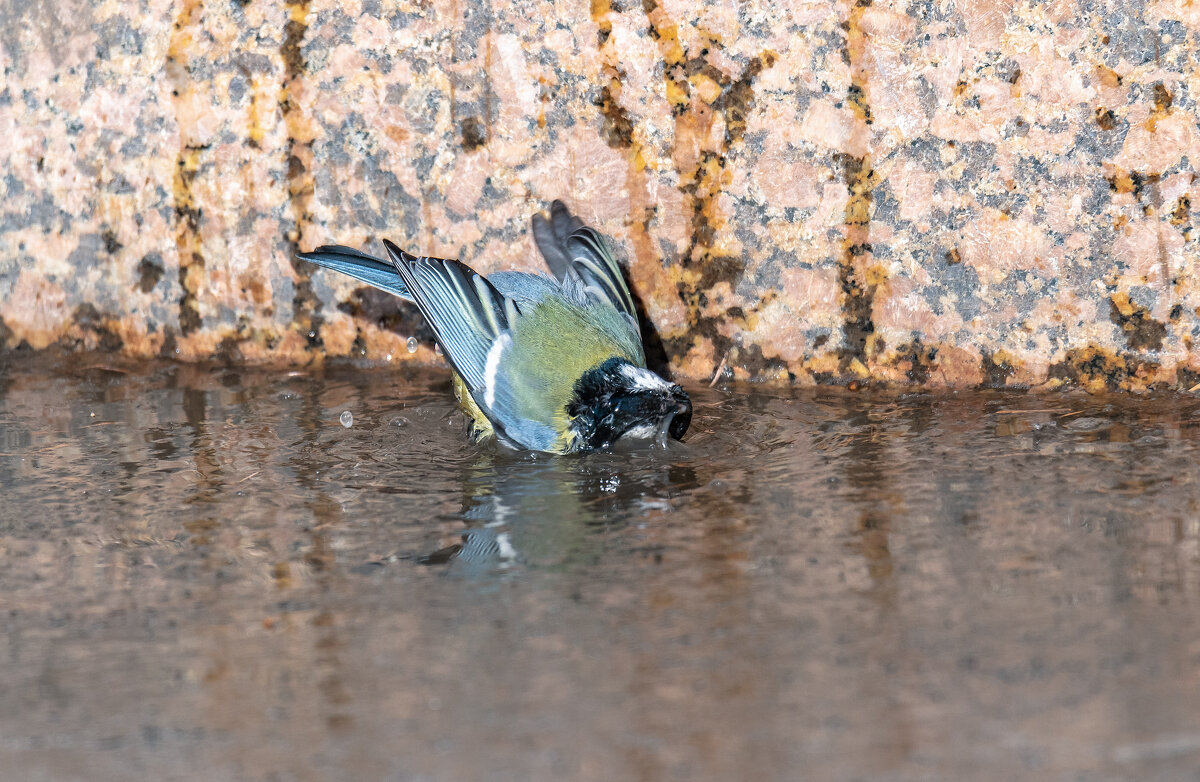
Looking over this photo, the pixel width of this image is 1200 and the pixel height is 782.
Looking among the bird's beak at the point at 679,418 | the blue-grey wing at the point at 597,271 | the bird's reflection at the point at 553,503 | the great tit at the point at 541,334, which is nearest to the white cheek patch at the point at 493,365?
the great tit at the point at 541,334

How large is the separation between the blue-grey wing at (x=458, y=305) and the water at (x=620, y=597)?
0.21 meters

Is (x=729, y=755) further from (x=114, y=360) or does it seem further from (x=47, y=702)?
(x=114, y=360)

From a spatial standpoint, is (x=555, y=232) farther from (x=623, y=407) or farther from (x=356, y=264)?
(x=623, y=407)

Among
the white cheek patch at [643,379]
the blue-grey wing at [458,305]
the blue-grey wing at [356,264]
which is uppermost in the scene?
the blue-grey wing at [356,264]

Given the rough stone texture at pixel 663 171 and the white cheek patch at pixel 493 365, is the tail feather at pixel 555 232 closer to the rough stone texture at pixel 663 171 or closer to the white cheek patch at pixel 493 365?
the rough stone texture at pixel 663 171

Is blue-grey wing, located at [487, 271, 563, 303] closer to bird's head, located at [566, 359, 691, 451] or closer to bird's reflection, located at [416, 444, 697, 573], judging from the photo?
bird's head, located at [566, 359, 691, 451]

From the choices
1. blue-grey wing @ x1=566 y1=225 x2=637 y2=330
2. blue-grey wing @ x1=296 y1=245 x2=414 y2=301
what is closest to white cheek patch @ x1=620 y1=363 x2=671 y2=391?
blue-grey wing @ x1=566 y1=225 x2=637 y2=330

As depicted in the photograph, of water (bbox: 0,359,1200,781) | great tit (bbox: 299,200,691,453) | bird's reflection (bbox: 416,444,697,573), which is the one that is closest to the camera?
water (bbox: 0,359,1200,781)

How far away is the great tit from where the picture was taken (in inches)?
130

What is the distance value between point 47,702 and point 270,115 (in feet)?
7.47

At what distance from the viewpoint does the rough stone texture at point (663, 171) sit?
10.5ft


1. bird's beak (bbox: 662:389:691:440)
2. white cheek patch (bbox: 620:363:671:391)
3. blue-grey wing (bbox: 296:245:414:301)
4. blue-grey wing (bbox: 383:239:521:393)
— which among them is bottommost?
bird's beak (bbox: 662:389:691:440)

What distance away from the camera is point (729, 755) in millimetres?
1661

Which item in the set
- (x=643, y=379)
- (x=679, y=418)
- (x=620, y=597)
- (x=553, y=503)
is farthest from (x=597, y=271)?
(x=620, y=597)
